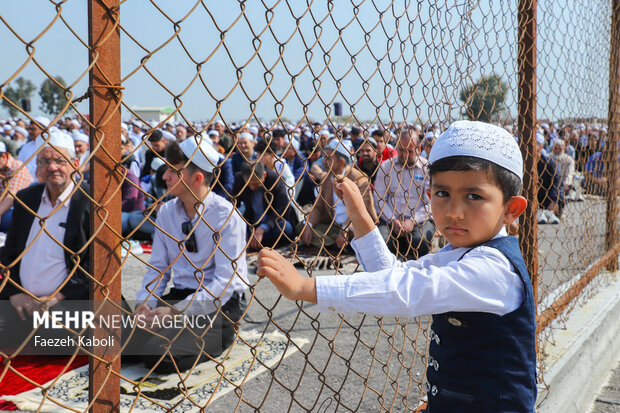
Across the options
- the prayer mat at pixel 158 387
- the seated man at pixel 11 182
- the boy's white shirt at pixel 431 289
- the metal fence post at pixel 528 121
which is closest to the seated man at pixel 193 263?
the prayer mat at pixel 158 387

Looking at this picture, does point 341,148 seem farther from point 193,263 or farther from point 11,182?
point 11,182

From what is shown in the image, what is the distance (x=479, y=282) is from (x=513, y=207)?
0.32 metres

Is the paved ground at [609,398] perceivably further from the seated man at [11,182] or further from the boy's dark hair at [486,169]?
the seated man at [11,182]

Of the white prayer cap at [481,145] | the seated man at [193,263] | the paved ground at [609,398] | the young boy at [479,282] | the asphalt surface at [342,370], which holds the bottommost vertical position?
the paved ground at [609,398]

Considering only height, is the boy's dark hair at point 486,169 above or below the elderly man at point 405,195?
above

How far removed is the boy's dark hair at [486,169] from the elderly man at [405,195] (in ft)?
1.84

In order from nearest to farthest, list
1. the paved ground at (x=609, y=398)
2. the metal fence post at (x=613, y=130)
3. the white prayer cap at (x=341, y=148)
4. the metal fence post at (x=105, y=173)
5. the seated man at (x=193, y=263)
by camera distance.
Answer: the metal fence post at (x=105, y=173), the white prayer cap at (x=341, y=148), the paved ground at (x=609, y=398), the seated man at (x=193, y=263), the metal fence post at (x=613, y=130)

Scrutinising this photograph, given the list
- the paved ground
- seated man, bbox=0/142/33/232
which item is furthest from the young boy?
seated man, bbox=0/142/33/232

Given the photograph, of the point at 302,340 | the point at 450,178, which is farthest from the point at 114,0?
the point at 302,340

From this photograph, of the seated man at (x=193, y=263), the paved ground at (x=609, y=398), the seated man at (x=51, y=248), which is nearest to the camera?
the paved ground at (x=609, y=398)

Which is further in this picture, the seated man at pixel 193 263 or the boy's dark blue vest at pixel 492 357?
the seated man at pixel 193 263

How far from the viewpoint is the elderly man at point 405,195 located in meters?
2.68

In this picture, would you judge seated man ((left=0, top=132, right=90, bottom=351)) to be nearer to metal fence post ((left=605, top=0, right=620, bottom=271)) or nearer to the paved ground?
the paved ground

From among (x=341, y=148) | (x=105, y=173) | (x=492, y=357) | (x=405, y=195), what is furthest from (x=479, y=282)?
(x=341, y=148)
